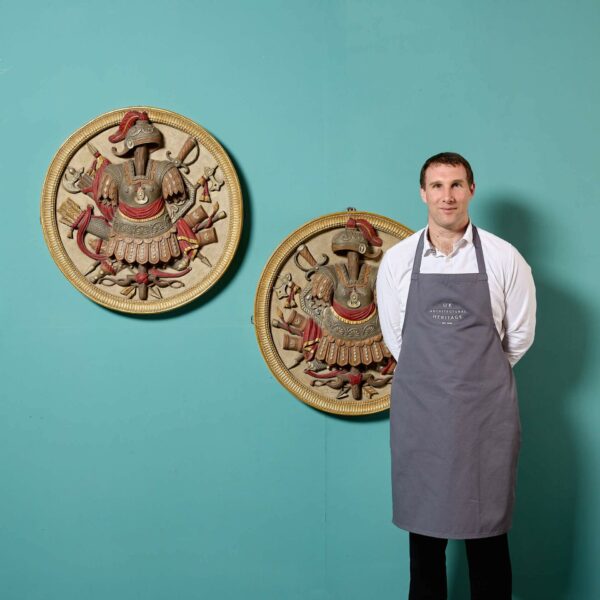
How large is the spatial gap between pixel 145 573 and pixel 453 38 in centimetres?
178

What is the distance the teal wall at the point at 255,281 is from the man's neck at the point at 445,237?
289 millimetres

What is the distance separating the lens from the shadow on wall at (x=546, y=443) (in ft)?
6.98

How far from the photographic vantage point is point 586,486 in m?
2.15

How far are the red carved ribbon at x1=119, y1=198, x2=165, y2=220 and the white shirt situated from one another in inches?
25.2

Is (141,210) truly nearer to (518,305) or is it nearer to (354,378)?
(354,378)

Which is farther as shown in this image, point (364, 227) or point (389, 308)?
point (364, 227)

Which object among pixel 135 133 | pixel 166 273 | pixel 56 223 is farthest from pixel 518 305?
pixel 56 223

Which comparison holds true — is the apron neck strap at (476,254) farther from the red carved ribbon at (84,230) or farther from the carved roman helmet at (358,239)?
the red carved ribbon at (84,230)

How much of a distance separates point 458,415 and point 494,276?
1.15ft

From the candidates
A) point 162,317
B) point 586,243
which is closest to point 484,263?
point 586,243

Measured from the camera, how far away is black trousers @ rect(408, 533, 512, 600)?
5.92ft

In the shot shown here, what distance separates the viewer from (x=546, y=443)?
2.15m

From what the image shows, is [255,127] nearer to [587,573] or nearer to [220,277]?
[220,277]

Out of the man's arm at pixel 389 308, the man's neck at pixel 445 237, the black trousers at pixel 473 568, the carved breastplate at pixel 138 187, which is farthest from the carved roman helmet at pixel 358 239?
the black trousers at pixel 473 568
